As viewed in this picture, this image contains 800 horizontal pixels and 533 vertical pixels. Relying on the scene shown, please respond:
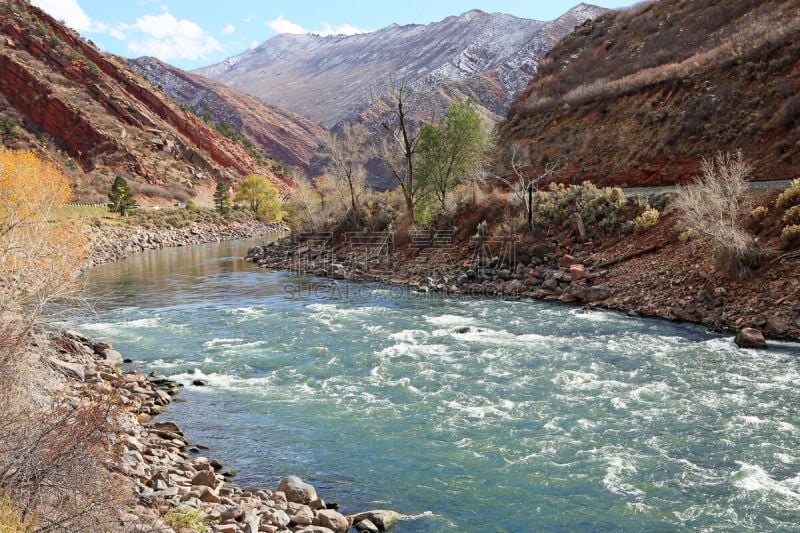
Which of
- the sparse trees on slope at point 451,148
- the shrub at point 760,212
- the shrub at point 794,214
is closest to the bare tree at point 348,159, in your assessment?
the sparse trees on slope at point 451,148

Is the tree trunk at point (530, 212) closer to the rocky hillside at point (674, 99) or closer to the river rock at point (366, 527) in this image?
the rocky hillside at point (674, 99)

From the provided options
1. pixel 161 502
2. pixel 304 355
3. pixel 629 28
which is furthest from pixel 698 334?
pixel 629 28

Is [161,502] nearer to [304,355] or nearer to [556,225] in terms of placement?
[304,355]

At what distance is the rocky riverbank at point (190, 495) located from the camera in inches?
259

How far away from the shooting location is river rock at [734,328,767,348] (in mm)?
14766

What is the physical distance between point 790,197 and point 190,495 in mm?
20076

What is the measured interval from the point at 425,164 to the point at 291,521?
27.6 m

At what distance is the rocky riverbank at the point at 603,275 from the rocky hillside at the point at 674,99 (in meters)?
8.45

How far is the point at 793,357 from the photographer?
13.8 metres

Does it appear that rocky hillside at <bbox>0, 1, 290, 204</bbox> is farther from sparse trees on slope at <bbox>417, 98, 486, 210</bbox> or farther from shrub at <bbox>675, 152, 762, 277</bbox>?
shrub at <bbox>675, 152, 762, 277</bbox>

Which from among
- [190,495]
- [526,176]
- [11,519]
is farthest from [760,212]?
[526,176]

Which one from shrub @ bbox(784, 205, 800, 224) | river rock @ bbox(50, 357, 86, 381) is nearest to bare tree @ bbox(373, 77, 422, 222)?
shrub @ bbox(784, 205, 800, 224)

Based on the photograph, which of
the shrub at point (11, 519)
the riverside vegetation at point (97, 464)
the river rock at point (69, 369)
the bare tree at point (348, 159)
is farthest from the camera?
the bare tree at point (348, 159)

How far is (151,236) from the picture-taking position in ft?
176
